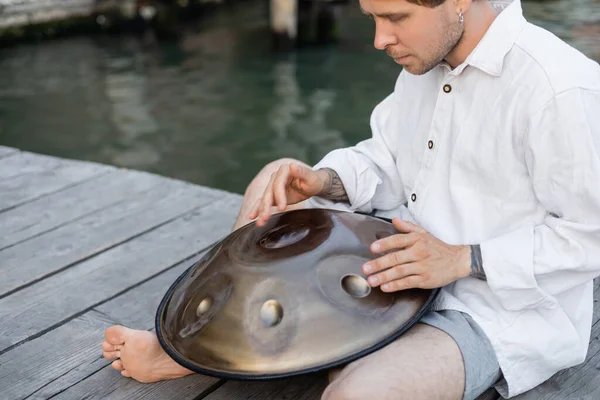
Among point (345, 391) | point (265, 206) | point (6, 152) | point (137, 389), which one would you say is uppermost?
point (265, 206)

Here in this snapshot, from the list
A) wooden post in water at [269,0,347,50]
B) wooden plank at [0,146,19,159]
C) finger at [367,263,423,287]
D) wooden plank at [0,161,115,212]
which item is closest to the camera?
finger at [367,263,423,287]

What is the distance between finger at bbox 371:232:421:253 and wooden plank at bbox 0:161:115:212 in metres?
1.97

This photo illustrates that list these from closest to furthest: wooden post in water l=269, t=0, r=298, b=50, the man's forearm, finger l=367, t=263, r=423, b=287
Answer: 1. finger l=367, t=263, r=423, b=287
2. the man's forearm
3. wooden post in water l=269, t=0, r=298, b=50

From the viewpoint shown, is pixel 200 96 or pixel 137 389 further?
pixel 200 96

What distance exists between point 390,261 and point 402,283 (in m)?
0.05

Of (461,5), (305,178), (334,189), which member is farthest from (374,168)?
(461,5)

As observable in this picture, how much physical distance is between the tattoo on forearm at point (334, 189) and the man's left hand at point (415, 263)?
422 millimetres

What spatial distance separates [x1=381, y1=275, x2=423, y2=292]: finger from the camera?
167 centimetres

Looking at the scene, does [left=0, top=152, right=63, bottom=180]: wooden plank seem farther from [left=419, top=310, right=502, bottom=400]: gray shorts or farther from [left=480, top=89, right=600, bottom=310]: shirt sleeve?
[left=480, top=89, right=600, bottom=310]: shirt sleeve

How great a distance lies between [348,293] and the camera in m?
1.70

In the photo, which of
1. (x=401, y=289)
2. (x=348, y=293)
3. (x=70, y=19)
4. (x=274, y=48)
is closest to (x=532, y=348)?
(x=401, y=289)

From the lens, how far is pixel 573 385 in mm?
1908

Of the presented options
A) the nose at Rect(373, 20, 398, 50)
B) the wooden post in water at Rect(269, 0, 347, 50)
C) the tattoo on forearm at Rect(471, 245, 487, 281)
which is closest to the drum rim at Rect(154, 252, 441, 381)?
the tattoo on forearm at Rect(471, 245, 487, 281)

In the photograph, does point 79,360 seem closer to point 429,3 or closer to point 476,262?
point 476,262
